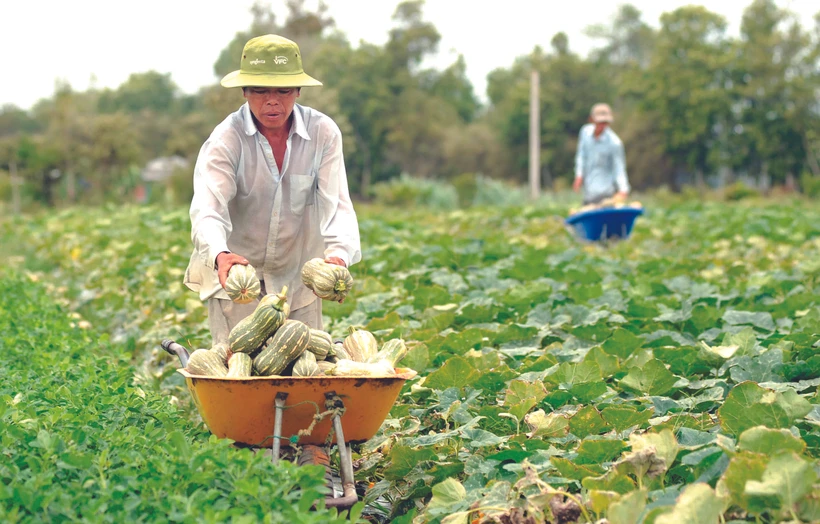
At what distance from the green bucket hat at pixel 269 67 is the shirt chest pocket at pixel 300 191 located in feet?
1.46

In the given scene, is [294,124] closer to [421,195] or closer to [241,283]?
[241,283]

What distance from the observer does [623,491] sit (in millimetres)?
2934

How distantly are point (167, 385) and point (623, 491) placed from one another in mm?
3080

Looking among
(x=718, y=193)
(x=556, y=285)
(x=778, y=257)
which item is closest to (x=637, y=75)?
(x=718, y=193)

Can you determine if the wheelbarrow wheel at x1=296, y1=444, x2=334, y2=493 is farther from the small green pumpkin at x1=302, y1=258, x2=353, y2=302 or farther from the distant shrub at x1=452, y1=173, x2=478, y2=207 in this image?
the distant shrub at x1=452, y1=173, x2=478, y2=207

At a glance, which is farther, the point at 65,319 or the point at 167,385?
the point at 65,319

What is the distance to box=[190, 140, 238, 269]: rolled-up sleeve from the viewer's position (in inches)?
151

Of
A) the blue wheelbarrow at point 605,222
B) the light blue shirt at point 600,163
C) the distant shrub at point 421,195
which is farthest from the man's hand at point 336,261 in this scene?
the distant shrub at point 421,195

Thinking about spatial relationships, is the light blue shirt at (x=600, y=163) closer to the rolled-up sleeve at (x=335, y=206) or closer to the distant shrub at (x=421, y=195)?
the rolled-up sleeve at (x=335, y=206)

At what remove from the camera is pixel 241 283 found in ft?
11.6

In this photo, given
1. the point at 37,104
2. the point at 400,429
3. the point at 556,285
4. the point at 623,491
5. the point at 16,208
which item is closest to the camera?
the point at 623,491

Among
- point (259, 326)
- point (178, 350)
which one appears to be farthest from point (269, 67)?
point (178, 350)

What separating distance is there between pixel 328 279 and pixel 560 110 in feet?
167

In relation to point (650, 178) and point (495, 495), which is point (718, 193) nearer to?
point (650, 178)
